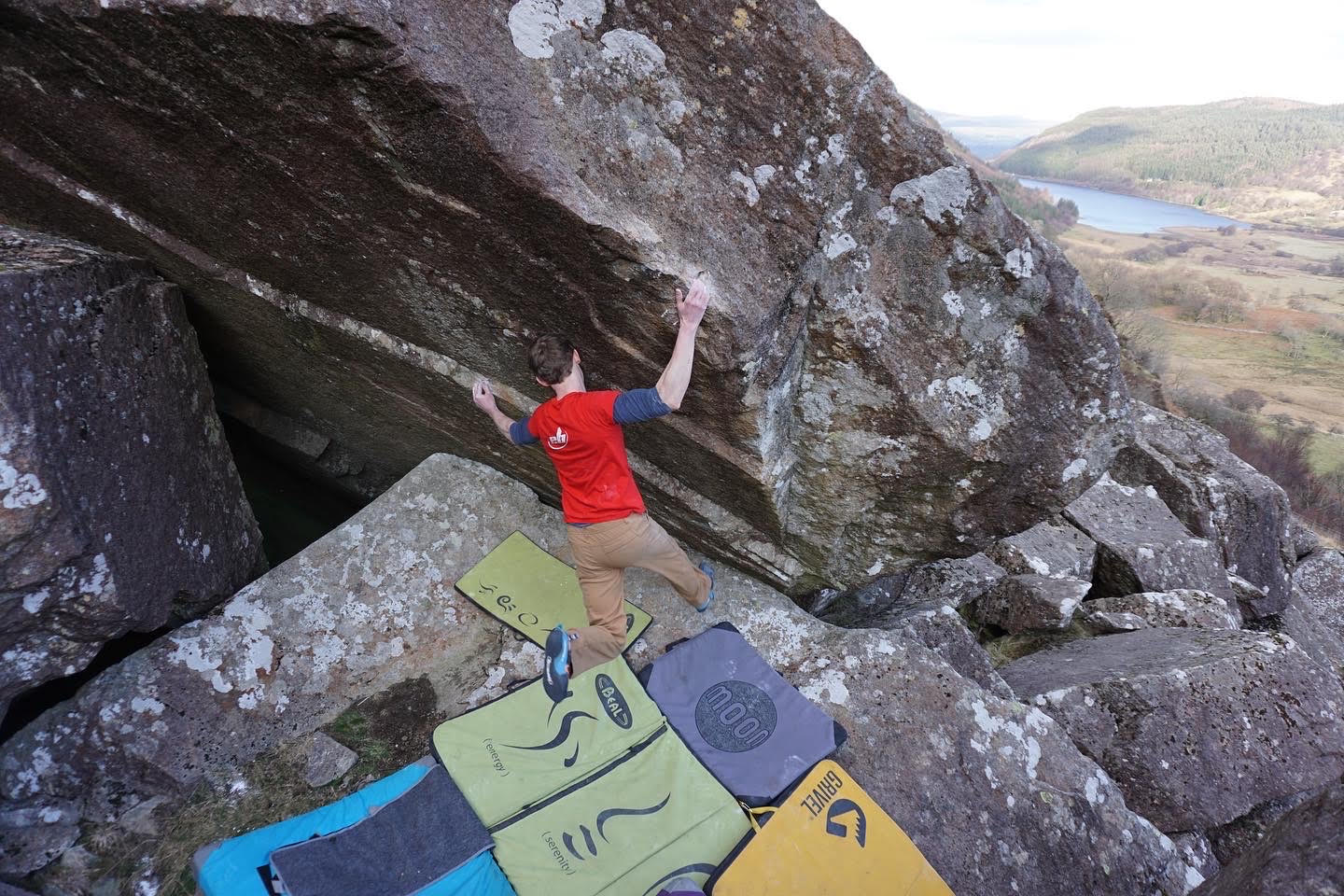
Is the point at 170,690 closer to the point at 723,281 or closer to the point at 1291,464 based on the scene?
the point at 723,281

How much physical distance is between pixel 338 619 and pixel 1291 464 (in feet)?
64.7

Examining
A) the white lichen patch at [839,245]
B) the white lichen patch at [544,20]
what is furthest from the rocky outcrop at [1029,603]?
the white lichen patch at [544,20]

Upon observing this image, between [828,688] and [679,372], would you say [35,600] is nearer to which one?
[679,372]

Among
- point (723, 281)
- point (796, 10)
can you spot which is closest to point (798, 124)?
point (796, 10)

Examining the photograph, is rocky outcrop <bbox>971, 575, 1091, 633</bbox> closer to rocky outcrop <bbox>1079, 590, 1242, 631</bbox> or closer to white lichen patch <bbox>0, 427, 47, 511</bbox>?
rocky outcrop <bbox>1079, 590, 1242, 631</bbox>

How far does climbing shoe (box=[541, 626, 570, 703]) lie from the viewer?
3172mm

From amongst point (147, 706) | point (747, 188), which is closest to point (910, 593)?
point (747, 188)

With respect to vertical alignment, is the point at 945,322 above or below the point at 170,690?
above

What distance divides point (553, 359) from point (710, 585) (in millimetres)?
1556

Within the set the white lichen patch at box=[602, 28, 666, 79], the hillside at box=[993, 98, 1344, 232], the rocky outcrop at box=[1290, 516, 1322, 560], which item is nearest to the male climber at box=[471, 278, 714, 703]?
the white lichen patch at box=[602, 28, 666, 79]

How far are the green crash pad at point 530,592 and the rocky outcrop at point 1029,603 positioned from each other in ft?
8.46

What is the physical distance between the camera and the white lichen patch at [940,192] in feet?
8.90

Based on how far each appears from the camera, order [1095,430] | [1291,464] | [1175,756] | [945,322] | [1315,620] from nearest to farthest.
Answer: [945,322]
[1095,430]
[1175,756]
[1315,620]
[1291,464]

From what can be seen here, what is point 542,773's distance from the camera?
2975 millimetres
